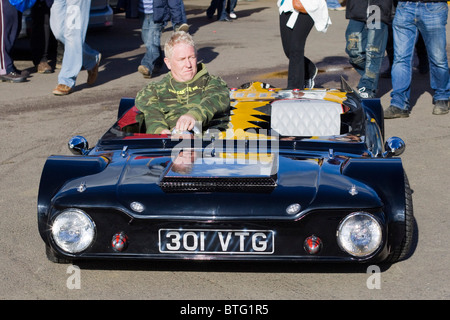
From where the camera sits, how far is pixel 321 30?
31.6ft

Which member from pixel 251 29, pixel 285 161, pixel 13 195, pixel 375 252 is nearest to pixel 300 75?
pixel 13 195

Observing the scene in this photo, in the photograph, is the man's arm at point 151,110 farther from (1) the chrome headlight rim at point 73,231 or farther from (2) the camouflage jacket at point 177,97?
(1) the chrome headlight rim at point 73,231

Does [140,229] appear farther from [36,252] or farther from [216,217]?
[36,252]

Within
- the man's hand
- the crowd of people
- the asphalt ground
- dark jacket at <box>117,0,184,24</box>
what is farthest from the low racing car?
dark jacket at <box>117,0,184,24</box>

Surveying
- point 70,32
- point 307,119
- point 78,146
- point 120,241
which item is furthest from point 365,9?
point 120,241

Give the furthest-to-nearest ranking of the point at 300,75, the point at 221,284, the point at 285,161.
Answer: the point at 300,75 → the point at 285,161 → the point at 221,284

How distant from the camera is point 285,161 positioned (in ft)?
16.3

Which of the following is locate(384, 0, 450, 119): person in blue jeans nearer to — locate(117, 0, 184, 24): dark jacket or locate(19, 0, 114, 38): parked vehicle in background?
locate(117, 0, 184, 24): dark jacket

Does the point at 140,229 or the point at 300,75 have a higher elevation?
the point at 140,229

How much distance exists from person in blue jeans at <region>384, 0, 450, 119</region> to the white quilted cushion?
11.0ft

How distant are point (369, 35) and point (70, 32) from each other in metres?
3.59

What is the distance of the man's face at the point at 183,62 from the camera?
570 centimetres

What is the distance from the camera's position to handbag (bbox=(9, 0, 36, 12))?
10969 millimetres

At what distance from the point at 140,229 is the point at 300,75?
5417 millimetres
